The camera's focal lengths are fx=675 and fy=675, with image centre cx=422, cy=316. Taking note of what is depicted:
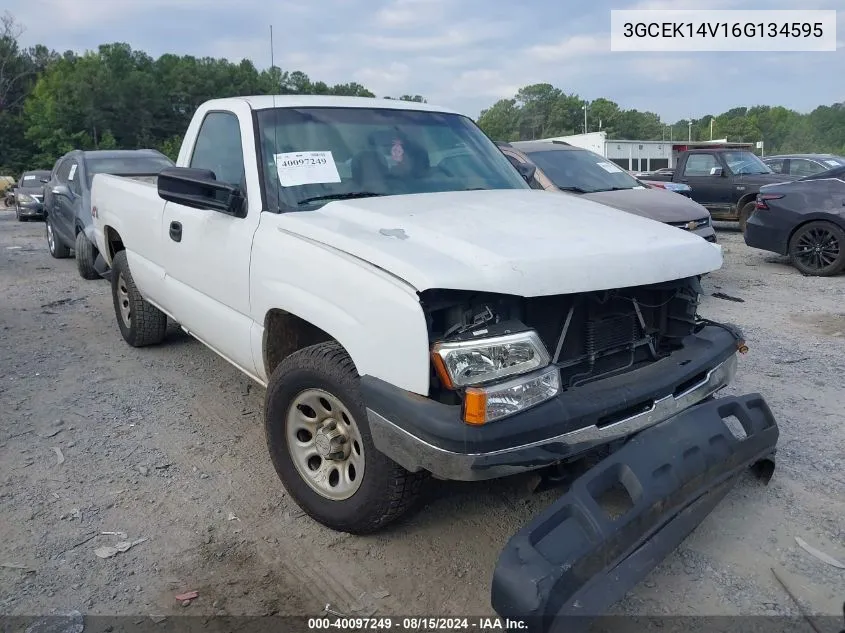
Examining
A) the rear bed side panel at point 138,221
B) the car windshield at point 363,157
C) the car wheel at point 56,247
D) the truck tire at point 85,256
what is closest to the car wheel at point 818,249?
the car windshield at point 363,157

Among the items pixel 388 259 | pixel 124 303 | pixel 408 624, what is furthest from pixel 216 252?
pixel 124 303

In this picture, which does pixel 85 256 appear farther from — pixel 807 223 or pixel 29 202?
pixel 29 202

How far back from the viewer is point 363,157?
12.1 feet

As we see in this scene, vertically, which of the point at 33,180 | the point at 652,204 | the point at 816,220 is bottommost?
the point at 816,220

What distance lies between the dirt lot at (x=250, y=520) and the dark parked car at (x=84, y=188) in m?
4.34

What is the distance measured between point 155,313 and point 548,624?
14.9ft

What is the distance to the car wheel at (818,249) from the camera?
8617 mm

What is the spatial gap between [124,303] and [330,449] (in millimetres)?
3824

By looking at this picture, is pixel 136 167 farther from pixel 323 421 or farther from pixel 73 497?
pixel 323 421

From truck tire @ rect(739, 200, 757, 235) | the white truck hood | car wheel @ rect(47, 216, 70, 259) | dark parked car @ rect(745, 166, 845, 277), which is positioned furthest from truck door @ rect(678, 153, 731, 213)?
car wheel @ rect(47, 216, 70, 259)

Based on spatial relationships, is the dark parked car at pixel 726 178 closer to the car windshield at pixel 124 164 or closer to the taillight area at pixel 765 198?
the taillight area at pixel 765 198

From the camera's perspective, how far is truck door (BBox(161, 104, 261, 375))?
350 cm

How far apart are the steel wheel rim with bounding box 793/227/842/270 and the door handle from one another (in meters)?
8.03

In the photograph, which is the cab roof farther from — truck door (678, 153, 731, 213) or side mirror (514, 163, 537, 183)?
truck door (678, 153, 731, 213)
